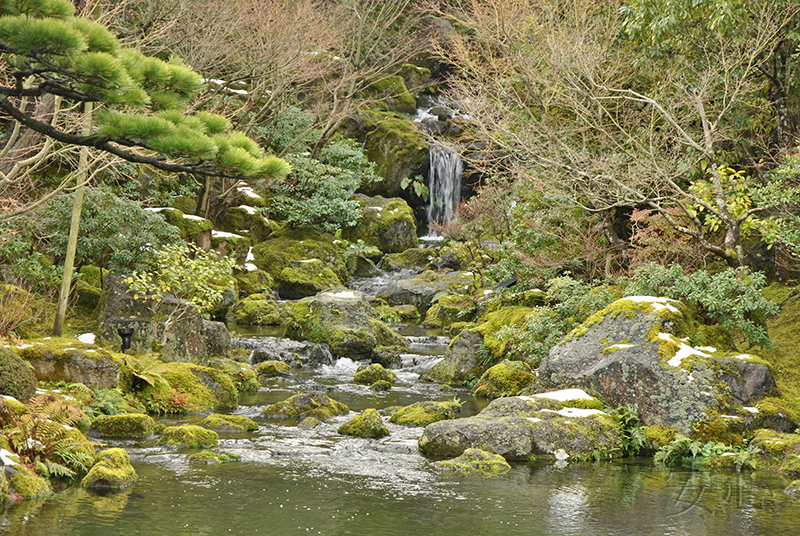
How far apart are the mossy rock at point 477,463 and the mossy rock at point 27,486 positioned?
486 cm

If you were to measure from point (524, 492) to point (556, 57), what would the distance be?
10513mm

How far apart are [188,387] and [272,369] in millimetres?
3755

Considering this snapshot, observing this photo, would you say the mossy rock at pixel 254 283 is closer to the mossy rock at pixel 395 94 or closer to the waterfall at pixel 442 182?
the waterfall at pixel 442 182

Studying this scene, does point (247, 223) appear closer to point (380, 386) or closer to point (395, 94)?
point (395, 94)

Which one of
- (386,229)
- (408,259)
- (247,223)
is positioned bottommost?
(408,259)

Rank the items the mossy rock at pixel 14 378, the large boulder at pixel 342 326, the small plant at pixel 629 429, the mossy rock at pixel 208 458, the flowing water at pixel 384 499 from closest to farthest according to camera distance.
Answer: the flowing water at pixel 384 499 < the mossy rock at pixel 14 378 < the mossy rock at pixel 208 458 < the small plant at pixel 629 429 < the large boulder at pixel 342 326

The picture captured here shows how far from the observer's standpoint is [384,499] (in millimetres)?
7867

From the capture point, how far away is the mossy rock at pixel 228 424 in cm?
1106

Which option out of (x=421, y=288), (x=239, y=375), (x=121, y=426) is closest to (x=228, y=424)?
(x=121, y=426)

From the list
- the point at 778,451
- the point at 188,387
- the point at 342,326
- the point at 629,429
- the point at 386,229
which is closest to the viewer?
the point at 778,451

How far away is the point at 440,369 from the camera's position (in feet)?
53.5

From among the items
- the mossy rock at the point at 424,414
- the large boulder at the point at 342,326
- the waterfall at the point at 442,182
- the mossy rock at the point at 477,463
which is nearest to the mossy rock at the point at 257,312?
the large boulder at the point at 342,326

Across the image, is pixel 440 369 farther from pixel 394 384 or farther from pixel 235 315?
pixel 235 315

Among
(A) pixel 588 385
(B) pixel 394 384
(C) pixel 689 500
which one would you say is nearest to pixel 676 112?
(A) pixel 588 385
